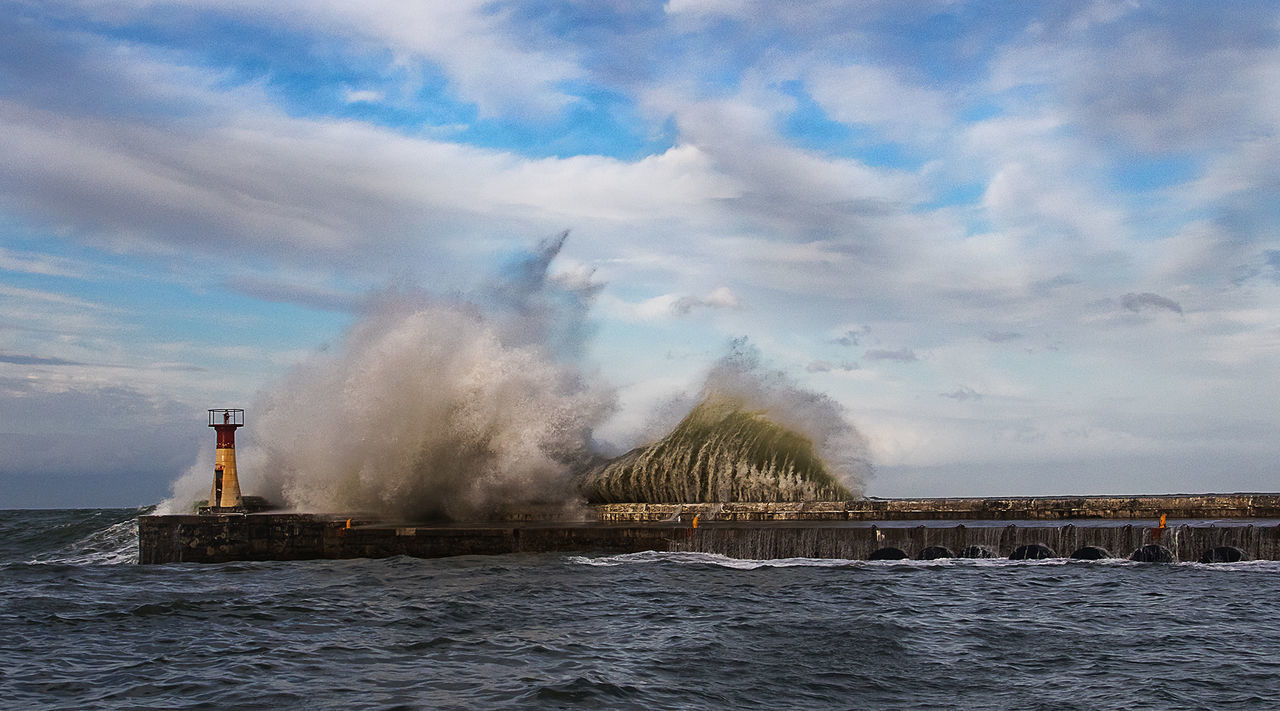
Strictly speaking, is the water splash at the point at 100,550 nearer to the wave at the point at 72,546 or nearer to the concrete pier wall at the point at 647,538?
the wave at the point at 72,546

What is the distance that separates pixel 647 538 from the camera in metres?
16.8

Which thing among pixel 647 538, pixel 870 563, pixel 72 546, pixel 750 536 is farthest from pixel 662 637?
pixel 72 546

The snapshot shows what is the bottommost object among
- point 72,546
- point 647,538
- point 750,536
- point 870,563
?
point 72,546

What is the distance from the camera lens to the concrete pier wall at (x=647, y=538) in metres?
14.8

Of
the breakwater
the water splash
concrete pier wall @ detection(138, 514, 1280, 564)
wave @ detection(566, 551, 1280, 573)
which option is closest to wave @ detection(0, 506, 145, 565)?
the water splash

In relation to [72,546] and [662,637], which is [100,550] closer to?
[72,546]

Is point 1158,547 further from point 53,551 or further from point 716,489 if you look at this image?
point 53,551

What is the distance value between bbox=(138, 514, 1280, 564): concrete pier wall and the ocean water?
0.67 m

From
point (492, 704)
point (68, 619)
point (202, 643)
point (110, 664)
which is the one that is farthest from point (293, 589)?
point (492, 704)

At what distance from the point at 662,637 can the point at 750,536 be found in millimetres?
6692

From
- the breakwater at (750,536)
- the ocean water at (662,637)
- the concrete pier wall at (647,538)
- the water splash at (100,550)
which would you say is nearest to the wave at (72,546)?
the water splash at (100,550)

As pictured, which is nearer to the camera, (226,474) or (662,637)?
(662,637)

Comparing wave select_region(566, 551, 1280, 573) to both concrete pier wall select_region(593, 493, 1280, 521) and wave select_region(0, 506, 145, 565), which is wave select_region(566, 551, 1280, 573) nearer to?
concrete pier wall select_region(593, 493, 1280, 521)

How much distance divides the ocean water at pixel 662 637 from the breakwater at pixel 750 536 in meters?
0.65
